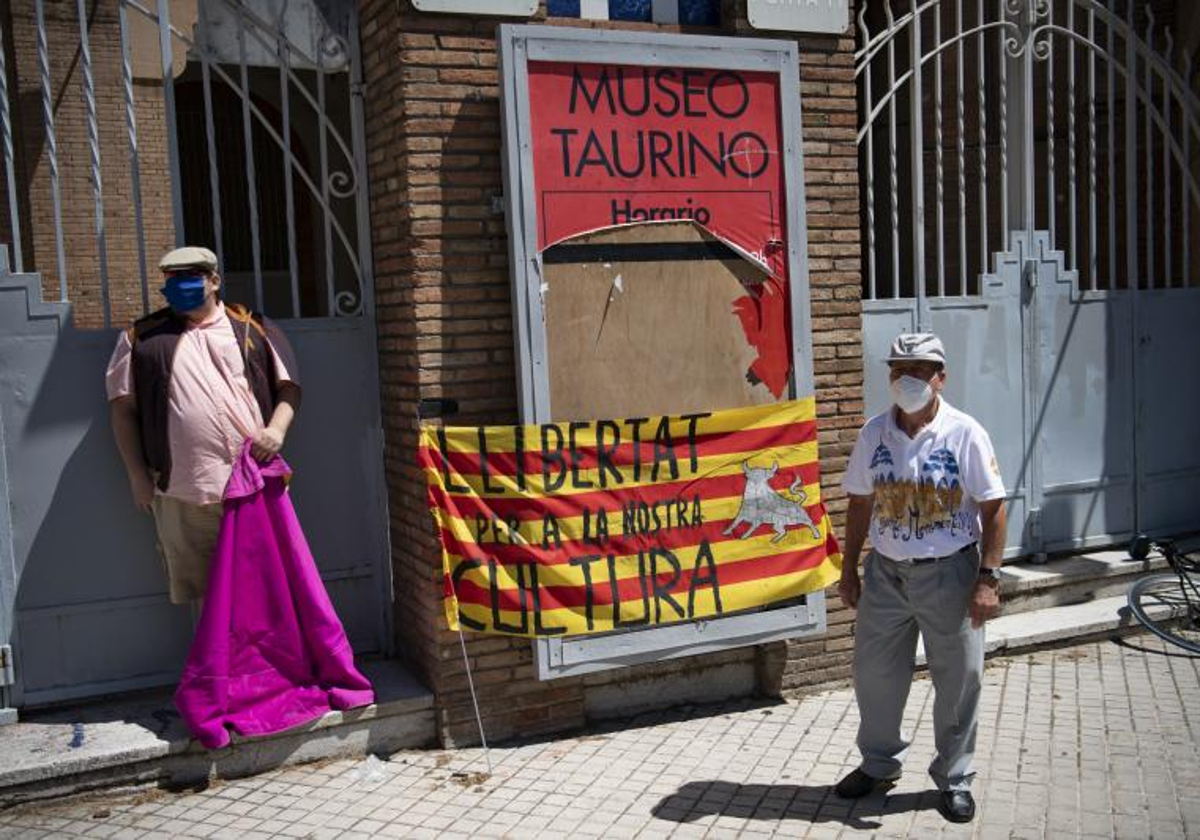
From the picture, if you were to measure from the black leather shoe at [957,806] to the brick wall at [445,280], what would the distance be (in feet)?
5.24

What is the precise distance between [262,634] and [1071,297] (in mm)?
5469

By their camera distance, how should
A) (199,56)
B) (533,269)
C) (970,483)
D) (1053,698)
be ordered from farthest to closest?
(1053,698)
(199,56)
(533,269)
(970,483)

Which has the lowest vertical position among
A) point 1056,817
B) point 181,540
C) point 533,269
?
point 1056,817

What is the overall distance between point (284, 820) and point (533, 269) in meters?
2.49

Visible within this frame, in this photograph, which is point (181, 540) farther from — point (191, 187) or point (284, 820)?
point (191, 187)

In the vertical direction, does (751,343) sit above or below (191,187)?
below

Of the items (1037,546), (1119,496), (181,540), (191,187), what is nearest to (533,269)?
(181,540)

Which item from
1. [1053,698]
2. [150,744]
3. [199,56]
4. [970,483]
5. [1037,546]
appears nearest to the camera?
[970,483]

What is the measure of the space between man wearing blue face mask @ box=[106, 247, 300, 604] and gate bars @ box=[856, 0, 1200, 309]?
3525 mm

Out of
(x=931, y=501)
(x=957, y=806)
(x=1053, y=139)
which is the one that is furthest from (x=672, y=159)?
(x=1053, y=139)

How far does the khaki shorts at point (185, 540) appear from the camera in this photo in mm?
5113

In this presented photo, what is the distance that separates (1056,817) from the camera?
4.55m

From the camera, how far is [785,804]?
4699 mm

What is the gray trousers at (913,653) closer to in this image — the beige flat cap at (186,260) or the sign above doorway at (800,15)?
the sign above doorway at (800,15)
